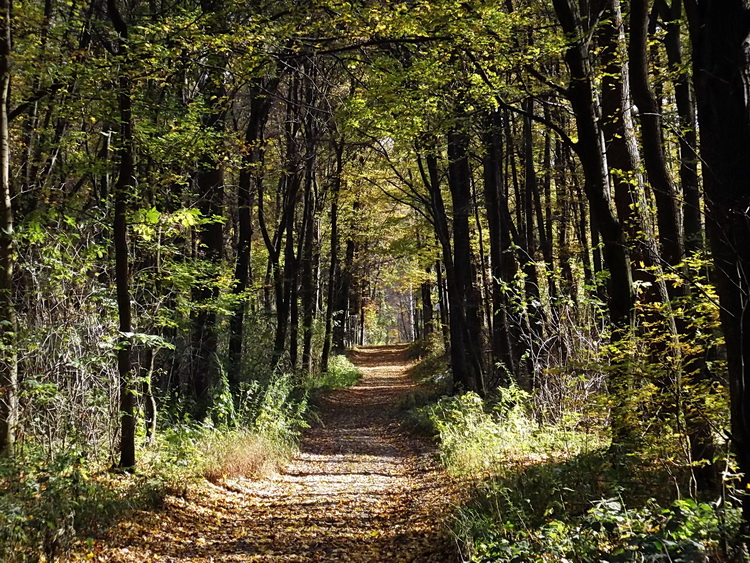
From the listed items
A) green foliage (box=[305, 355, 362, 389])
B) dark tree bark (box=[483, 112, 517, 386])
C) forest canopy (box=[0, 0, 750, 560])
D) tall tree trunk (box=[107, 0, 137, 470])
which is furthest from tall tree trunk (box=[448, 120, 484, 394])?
tall tree trunk (box=[107, 0, 137, 470])

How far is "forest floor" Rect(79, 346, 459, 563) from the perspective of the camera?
17.7 feet

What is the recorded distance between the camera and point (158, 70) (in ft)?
21.3

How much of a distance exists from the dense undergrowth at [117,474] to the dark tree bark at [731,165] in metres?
4.86

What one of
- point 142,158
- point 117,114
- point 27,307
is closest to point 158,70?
point 117,114

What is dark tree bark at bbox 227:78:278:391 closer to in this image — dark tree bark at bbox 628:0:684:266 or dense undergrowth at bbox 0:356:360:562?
dense undergrowth at bbox 0:356:360:562

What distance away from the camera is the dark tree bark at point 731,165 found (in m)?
3.08

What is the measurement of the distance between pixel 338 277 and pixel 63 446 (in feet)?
72.6

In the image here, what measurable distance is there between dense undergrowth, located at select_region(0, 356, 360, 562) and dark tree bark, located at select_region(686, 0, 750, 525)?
4.86m

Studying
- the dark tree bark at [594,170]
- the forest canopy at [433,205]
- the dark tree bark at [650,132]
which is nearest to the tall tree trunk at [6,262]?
the forest canopy at [433,205]

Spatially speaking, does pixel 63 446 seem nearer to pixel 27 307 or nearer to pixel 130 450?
pixel 130 450

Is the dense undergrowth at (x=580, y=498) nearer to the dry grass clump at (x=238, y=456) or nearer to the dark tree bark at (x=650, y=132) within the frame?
the dark tree bark at (x=650, y=132)

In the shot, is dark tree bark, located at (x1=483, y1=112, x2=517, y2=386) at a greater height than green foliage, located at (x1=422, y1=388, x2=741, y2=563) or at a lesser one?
greater

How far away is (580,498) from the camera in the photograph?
16.3ft

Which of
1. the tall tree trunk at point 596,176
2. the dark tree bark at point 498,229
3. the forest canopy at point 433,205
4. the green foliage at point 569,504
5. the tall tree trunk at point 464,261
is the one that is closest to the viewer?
the green foliage at point 569,504
